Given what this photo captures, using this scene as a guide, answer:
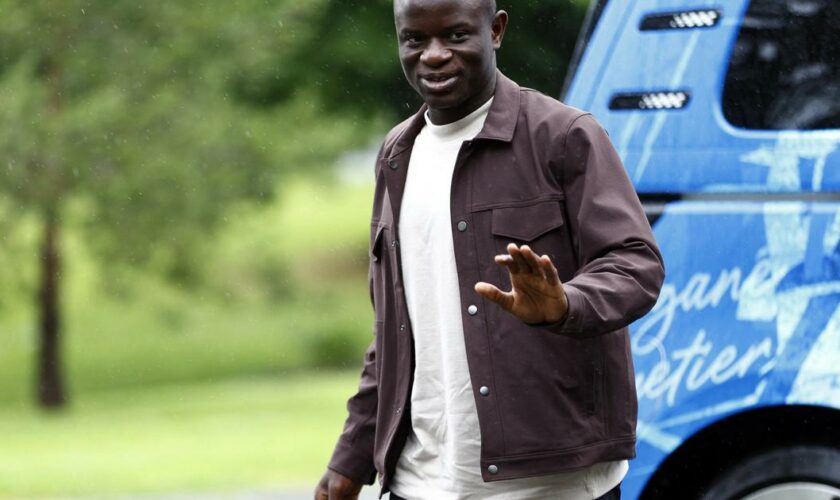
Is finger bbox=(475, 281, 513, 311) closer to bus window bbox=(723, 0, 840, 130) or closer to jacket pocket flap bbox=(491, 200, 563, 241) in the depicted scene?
jacket pocket flap bbox=(491, 200, 563, 241)

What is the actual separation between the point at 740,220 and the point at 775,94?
0.34 m

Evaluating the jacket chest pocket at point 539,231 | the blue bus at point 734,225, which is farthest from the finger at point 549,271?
the blue bus at point 734,225

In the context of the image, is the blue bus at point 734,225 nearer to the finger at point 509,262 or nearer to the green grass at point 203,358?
the finger at point 509,262

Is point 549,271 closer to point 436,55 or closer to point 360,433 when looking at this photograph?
point 436,55

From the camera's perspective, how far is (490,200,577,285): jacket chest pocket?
8.29ft

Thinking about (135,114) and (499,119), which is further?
(135,114)

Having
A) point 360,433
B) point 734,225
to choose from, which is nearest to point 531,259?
point 360,433

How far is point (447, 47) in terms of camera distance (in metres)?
2.58

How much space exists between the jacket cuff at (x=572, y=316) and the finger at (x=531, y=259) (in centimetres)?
8

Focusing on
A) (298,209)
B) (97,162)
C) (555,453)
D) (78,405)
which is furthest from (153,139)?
(555,453)

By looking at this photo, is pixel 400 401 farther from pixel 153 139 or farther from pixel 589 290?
pixel 153 139

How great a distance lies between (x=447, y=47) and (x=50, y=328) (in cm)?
1377

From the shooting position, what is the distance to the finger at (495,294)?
2.22m

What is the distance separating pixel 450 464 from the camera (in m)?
2.61
